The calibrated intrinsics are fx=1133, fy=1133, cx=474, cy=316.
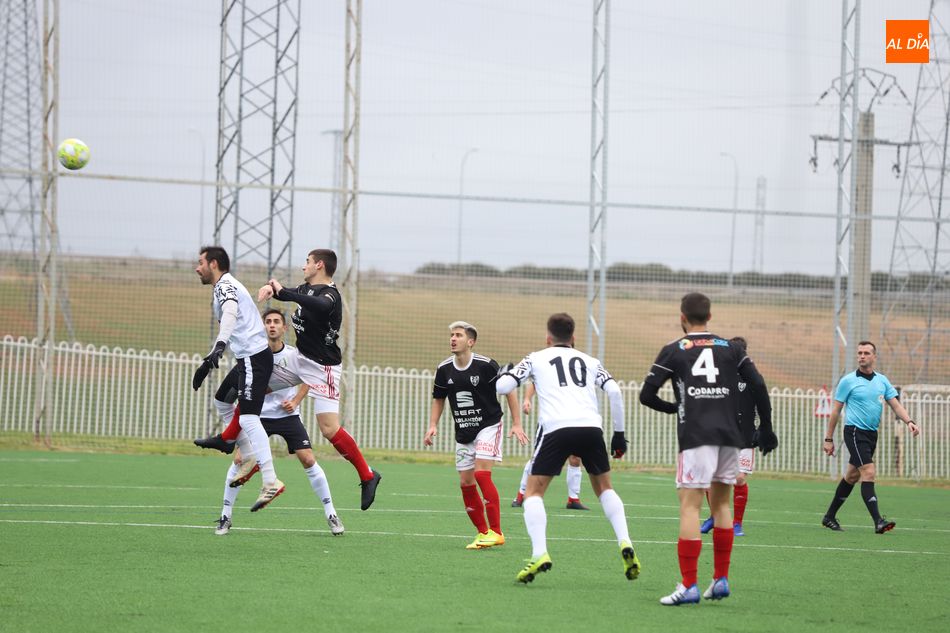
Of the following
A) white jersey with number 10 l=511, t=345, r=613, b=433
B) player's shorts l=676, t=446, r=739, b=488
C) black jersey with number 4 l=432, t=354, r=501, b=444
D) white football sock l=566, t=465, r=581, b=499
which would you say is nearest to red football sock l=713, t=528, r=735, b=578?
player's shorts l=676, t=446, r=739, b=488

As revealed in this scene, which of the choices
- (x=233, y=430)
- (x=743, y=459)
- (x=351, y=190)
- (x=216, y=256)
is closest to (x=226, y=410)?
(x=233, y=430)

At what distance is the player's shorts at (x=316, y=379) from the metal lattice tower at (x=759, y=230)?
13652mm

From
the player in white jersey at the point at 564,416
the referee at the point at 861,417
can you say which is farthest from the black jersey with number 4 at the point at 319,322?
the referee at the point at 861,417

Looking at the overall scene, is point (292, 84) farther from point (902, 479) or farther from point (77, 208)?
point (902, 479)

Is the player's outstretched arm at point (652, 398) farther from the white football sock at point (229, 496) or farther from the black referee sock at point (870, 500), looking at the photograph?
the black referee sock at point (870, 500)

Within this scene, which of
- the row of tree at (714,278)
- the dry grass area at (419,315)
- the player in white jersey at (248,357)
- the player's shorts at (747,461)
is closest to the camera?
the player in white jersey at (248,357)

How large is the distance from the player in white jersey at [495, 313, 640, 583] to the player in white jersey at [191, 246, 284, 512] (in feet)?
9.88

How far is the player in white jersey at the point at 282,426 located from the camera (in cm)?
1052

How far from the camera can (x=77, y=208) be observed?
70.3 ft

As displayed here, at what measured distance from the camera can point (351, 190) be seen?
21.5 meters

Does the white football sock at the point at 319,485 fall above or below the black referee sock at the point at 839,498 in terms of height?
above

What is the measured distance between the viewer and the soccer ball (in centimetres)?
1795

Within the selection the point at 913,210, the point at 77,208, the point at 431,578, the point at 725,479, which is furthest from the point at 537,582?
the point at 913,210

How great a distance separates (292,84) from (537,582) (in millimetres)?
17770
